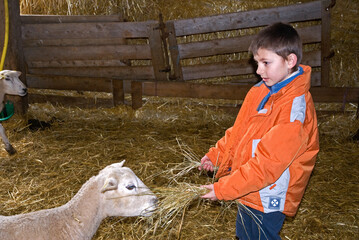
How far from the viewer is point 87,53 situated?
21.9 ft

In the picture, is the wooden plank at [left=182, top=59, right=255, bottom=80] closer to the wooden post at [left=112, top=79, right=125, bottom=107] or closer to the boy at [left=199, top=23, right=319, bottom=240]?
the wooden post at [left=112, top=79, right=125, bottom=107]

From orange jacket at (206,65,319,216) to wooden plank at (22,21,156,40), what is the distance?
187 inches

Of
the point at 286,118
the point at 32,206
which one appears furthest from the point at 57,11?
the point at 286,118

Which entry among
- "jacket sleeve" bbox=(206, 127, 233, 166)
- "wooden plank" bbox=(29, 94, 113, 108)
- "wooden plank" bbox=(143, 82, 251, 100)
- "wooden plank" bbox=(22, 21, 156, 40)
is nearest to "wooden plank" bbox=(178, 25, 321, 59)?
"wooden plank" bbox=(143, 82, 251, 100)

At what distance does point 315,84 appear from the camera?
6.50 metres

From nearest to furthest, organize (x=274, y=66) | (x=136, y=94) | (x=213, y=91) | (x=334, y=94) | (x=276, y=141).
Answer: (x=276, y=141), (x=274, y=66), (x=334, y=94), (x=213, y=91), (x=136, y=94)

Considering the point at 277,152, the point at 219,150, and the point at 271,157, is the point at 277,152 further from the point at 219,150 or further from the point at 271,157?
the point at 219,150

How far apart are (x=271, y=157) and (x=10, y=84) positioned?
5.00 meters

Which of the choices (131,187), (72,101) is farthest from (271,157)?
(72,101)

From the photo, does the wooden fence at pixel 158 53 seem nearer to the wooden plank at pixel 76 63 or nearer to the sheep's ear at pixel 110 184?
the wooden plank at pixel 76 63

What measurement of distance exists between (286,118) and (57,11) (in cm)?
668

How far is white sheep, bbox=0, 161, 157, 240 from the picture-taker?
2227mm

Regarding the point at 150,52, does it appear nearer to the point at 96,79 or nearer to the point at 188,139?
the point at 96,79

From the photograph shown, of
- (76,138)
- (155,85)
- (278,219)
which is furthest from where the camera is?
(155,85)
